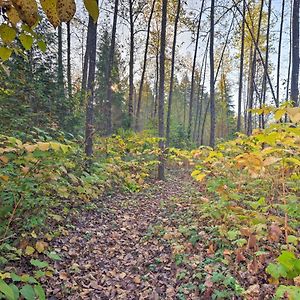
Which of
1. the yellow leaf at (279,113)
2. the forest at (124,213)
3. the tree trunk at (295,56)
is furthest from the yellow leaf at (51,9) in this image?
the tree trunk at (295,56)

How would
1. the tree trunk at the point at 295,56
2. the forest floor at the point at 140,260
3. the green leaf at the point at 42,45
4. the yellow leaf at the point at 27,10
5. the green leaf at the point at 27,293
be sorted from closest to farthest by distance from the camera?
1. the yellow leaf at the point at 27,10
2. the green leaf at the point at 42,45
3. the green leaf at the point at 27,293
4. the forest floor at the point at 140,260
5. the tree trunk at the point at 295,56

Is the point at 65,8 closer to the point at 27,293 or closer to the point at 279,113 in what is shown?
the point at 279,113

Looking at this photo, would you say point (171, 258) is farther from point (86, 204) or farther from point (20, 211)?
point (86, 204)

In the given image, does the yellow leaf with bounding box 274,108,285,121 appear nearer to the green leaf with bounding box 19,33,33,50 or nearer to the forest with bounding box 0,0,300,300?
the forest with bounding box 0,0,300,300

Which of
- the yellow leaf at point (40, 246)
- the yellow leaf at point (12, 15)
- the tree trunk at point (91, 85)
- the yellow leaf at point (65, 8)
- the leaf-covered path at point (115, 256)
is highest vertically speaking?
the tree trunk at point (91, 85)

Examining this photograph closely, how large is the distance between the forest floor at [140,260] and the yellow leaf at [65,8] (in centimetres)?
258

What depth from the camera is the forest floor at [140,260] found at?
261 cm

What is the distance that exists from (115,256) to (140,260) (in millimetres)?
347

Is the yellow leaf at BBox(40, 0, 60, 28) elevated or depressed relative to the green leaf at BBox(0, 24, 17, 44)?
elevated

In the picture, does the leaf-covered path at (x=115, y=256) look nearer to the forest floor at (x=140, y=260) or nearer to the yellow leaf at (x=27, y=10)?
the forest floor at (x=140, y=260)

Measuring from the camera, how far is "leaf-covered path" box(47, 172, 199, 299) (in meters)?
2.70

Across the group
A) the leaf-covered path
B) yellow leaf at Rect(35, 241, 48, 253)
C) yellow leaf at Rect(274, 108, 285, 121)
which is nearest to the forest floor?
the leaf-covered path

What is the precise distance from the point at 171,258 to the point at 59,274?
4.31 ft

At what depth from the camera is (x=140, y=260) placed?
3.32m
